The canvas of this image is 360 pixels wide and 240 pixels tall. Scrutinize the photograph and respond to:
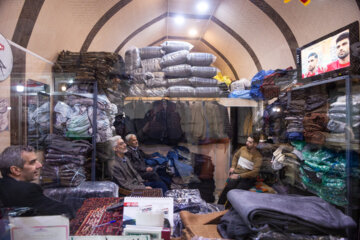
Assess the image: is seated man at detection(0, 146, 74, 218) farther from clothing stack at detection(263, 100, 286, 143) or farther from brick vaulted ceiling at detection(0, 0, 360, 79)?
clothing stack at detection(263, 100, 286, 143)

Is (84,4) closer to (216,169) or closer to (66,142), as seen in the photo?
(66,142)

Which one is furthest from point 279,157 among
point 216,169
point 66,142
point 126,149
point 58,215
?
point 66,142

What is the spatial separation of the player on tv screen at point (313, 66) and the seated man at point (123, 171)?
1.39 metres

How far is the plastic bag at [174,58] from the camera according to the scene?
1540 millimetres

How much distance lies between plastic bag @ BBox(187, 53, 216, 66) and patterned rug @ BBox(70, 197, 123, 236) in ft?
3.87

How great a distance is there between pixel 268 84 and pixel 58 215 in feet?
5.12

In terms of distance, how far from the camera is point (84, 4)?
1090mm

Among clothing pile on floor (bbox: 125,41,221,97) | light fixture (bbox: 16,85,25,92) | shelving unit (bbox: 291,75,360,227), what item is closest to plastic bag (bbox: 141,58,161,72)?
clothing pile on floor (bbox: 125,41,221,97)

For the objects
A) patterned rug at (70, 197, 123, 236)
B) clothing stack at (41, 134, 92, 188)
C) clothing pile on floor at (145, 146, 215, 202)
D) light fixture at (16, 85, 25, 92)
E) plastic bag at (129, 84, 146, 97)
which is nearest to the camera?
patterned rug at (70, 197, 123, 236)

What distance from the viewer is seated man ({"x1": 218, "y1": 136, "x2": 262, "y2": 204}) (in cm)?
139

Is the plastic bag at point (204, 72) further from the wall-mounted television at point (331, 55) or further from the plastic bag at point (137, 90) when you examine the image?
the wall-mounted television at point (331, 55)

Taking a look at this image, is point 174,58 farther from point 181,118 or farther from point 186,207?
point 186,207

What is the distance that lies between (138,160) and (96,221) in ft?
2.75

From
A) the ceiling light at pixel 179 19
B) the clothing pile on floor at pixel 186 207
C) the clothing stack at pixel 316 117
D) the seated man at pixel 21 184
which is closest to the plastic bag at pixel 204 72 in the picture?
the ceiling light at pixel 179 19
